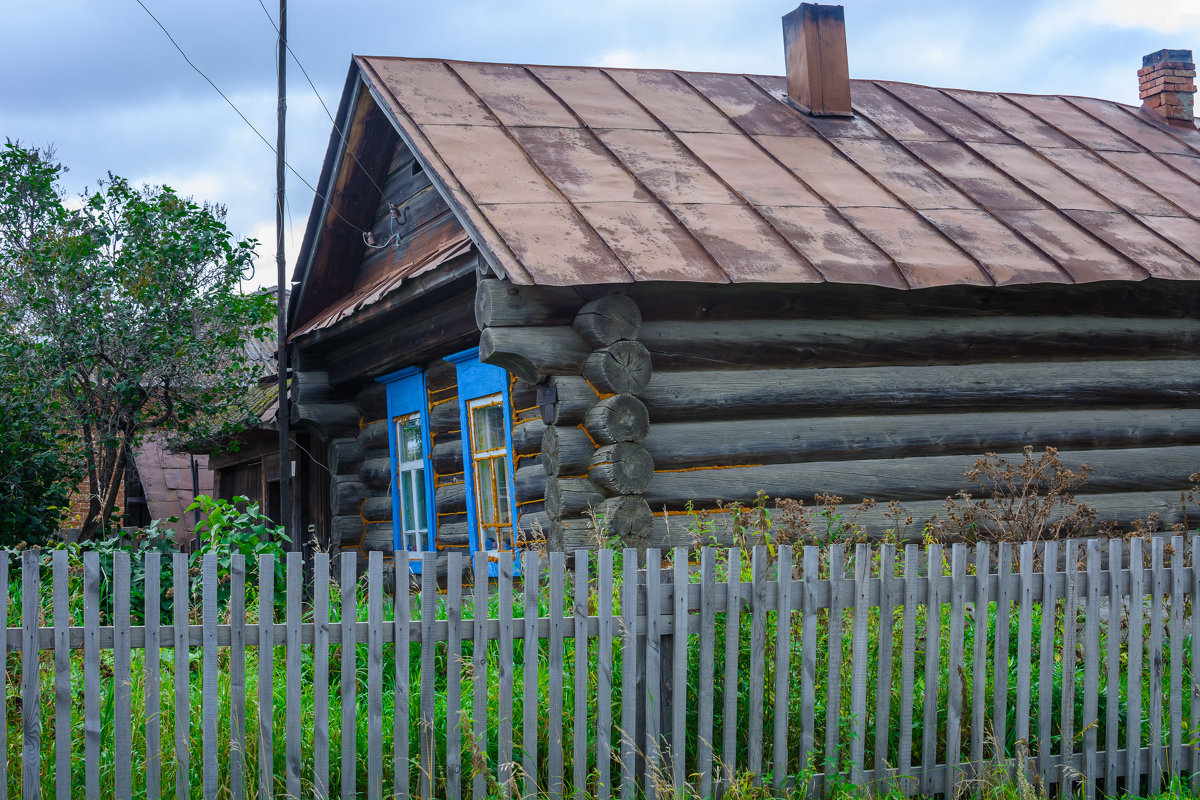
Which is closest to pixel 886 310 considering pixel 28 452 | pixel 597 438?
pixel 597 438

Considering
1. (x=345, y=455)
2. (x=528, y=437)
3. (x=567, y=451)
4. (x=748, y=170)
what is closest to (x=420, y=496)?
(x=345, y=455)

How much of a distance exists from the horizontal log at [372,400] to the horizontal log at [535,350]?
13.4ft

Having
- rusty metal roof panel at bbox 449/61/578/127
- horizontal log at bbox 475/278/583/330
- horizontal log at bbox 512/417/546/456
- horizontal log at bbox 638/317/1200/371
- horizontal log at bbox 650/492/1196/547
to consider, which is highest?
rusty metal roof panel at bbox 449/61/578/127

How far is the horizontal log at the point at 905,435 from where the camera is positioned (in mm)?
8164

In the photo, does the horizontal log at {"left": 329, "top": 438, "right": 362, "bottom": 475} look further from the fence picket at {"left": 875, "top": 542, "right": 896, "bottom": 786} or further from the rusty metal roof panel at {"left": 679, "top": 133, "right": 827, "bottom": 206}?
the fence picket at {"left": 875, "top": 542, "right": 896, "bottom": 786}

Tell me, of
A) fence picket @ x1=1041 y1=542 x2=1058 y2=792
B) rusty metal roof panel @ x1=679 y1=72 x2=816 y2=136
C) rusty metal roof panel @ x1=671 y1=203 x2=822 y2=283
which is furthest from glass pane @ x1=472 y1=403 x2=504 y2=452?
fence picket @ x1=1041 y1=542 x2=1058 y2=792

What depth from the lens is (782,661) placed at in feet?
16.4

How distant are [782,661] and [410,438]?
671cm

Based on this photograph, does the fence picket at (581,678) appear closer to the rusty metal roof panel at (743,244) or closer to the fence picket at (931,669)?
the fence picket at (931,669)

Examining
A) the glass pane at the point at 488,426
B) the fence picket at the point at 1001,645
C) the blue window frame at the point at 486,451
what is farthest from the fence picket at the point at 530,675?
the glass pane at the point at 488,426

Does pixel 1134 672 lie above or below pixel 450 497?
below

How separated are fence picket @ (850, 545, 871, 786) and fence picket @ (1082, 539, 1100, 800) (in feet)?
3.98

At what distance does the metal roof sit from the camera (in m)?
7.80

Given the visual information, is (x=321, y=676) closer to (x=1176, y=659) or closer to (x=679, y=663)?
(x=679, y=663)
